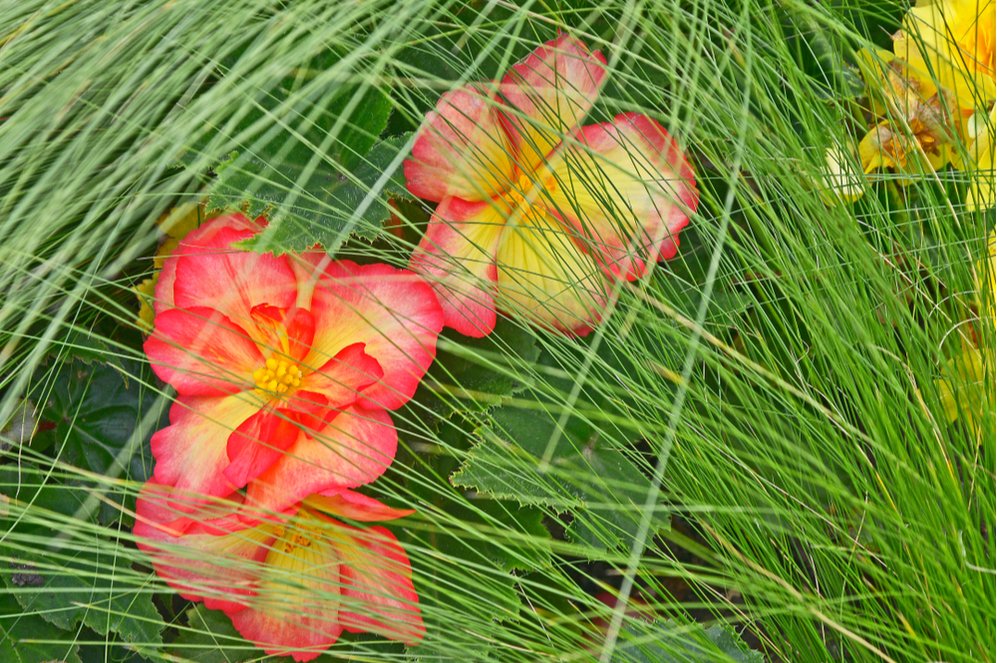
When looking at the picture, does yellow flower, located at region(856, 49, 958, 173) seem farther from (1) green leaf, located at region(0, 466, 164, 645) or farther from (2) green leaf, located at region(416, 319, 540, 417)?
(1) green leaf, located at region(0, 466, 164, 645)

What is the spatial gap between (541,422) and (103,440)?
0.26m

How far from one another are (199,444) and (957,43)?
495 millimetres

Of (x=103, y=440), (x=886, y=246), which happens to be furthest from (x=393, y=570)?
(x=886, y=246)

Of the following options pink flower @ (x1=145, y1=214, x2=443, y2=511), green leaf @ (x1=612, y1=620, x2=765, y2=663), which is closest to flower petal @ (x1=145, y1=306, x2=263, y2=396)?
pink flower @ (x1=145, y1=214, x2=443, y2=511)

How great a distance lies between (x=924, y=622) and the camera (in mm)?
511

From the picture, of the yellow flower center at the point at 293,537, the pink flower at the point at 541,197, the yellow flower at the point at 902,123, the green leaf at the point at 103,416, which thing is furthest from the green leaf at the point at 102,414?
the yellow flower at the point at 902,123

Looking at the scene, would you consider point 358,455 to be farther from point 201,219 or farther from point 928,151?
point 928,151

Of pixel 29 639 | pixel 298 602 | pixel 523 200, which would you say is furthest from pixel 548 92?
pixel 29 639

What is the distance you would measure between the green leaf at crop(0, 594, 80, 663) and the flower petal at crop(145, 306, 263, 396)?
0.17m

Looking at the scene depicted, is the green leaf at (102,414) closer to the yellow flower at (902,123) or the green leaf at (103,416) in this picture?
the green leaf at (103,416)

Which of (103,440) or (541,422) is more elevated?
(541,422)

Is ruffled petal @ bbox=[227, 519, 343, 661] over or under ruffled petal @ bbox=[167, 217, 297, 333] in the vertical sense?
under

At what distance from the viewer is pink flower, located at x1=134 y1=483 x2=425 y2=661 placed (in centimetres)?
46

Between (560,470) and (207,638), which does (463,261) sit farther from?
(207,638)
